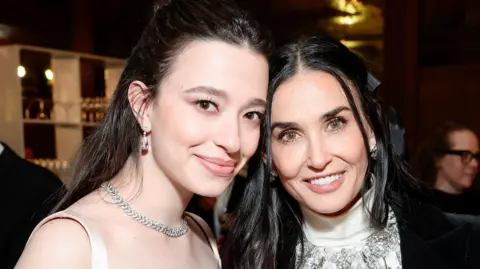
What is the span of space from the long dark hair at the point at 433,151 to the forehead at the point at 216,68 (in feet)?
6.53

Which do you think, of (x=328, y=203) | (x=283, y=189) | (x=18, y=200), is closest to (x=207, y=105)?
(x=328, y=203)

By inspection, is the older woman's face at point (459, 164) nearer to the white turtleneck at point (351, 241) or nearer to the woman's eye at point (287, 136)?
the white turtleneck at point (351, 241)

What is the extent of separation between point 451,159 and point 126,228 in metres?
2.16

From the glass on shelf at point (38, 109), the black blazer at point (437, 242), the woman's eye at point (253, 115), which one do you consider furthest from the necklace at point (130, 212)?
the glass on shelf at point (38, 109)

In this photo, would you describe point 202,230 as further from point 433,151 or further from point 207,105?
point 433,151

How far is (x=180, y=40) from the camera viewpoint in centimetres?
123

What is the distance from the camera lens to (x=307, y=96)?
1.44 m

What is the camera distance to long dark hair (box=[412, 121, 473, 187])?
2982mm

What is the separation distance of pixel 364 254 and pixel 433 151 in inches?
65.4

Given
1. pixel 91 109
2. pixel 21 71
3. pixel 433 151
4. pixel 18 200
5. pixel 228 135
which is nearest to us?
pixel 228 135

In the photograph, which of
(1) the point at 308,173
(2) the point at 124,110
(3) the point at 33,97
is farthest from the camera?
(3) the point at 33,97

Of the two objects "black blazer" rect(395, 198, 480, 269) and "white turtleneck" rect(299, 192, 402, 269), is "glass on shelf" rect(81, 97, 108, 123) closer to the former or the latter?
"white turtleneck" rect(299, 192, 402, 269)

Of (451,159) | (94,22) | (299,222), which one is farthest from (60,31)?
(299,222)

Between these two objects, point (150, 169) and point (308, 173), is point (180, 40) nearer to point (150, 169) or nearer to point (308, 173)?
point (150, 169)
